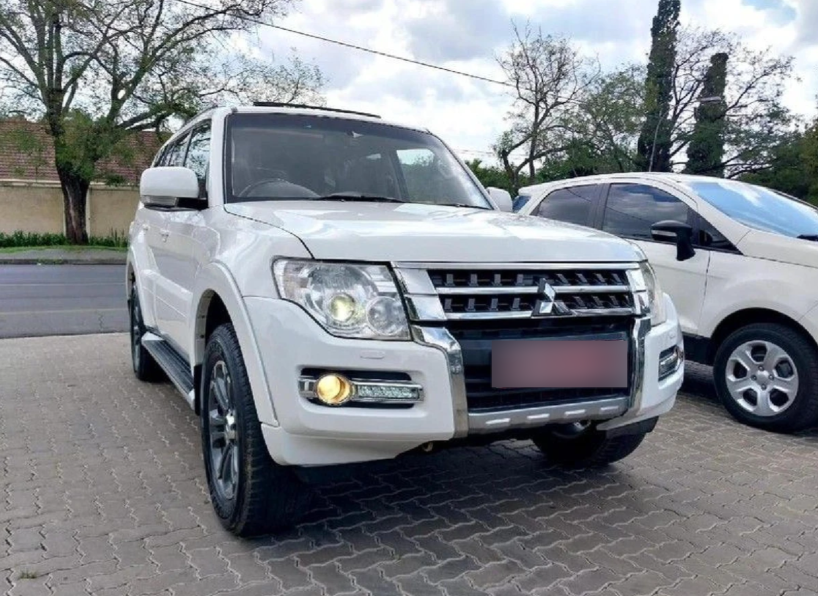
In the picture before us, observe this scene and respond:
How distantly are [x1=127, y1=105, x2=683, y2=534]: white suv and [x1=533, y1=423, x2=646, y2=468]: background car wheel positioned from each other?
1.64 feet

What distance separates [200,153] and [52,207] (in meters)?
31.8

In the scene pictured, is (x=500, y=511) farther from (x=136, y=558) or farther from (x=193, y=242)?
(x=193, y=242)

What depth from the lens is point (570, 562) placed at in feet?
9.32

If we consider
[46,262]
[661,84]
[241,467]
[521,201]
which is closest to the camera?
[241,467]

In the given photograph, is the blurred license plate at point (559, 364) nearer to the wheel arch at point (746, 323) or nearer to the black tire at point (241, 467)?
the black tire at point (241, 467)

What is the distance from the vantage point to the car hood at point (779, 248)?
4.63 meters

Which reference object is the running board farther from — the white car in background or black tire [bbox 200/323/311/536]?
the white car in background

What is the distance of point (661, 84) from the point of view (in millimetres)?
37125

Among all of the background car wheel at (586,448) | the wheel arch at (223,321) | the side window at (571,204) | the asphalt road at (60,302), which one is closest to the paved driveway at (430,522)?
the background car wheel at (586,448)

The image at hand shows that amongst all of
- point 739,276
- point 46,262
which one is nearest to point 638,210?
point 739,276

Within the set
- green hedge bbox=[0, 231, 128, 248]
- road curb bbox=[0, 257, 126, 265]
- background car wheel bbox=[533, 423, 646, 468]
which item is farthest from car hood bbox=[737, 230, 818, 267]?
green hedge bbox=[0, 231, 128, 248]

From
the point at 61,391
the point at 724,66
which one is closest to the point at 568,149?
the point at 724,66

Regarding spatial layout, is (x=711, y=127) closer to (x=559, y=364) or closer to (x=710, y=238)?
(x=710, y=238)

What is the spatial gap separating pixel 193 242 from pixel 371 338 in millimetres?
1574
